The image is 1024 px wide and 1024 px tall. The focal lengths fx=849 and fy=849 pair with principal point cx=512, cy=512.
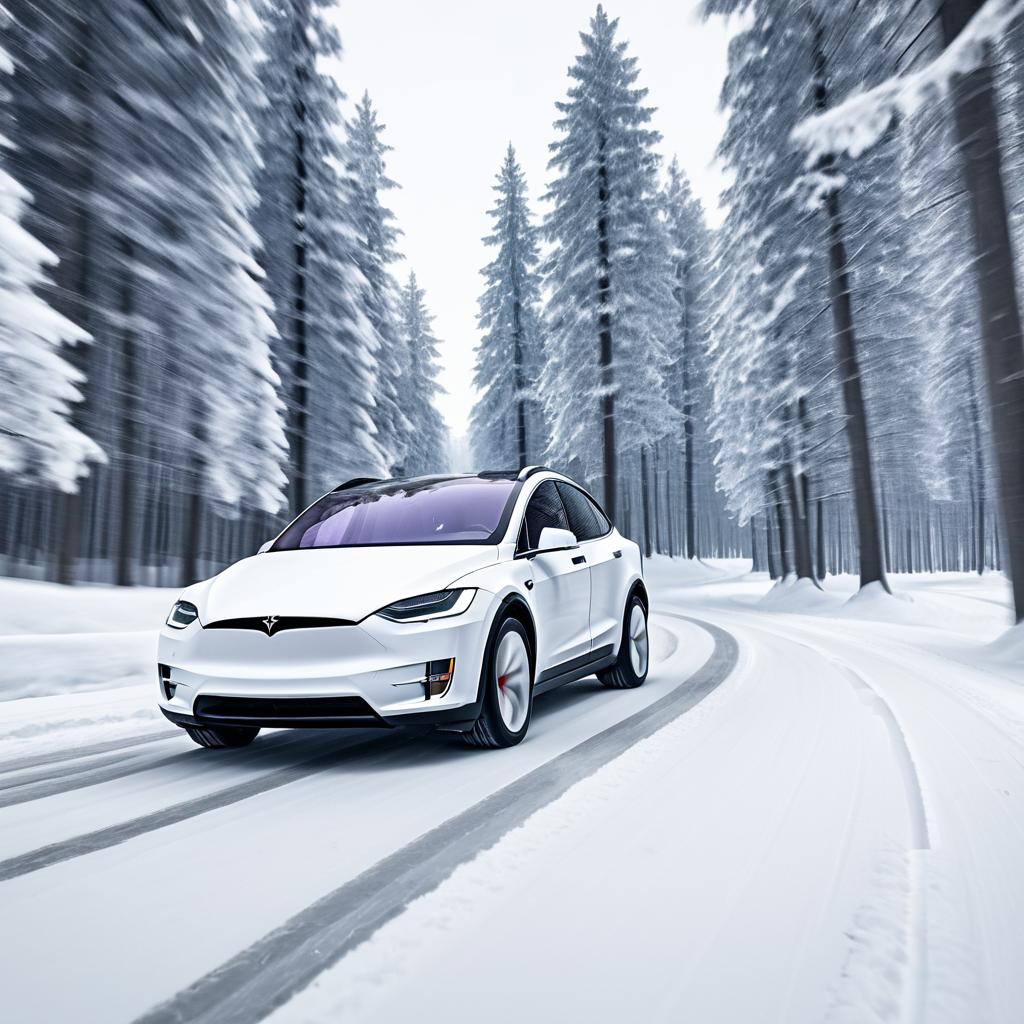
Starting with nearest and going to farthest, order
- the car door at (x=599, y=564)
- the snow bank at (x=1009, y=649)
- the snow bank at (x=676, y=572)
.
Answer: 1. the car door at (x=599, y=564)
2. the snow bank at (x=1009, y=649)
3. the snow bank at (x=676, y=572)

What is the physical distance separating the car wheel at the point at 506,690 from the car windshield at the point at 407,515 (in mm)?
688

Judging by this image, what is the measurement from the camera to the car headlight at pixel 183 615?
16.0ft

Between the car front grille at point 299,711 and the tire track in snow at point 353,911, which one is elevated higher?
the car front grille at point 299,711

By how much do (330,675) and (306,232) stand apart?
18.9 meters

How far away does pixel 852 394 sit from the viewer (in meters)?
19.0

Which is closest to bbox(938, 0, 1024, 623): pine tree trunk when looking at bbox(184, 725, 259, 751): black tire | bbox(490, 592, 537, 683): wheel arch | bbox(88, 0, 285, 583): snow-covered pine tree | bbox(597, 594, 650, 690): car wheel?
bbox(597, 594, 650, 690): car wheel

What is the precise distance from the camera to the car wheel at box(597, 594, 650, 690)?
7.53 m

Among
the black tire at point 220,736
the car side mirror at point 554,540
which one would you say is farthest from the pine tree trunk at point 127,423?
the car side mirror at point 554,540

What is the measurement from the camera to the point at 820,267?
20.3 meters

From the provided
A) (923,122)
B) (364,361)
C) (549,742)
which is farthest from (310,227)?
(549,742)

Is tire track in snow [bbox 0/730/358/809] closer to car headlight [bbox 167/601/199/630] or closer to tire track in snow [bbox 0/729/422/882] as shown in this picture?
tire track in snow [bbox 0/729/422/882]

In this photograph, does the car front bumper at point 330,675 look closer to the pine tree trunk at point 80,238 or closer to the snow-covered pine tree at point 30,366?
the snow-covered pine tree at point 30,366

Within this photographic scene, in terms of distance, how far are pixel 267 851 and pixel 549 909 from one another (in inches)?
47.1

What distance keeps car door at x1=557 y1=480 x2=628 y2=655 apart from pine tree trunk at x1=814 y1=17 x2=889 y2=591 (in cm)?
1273
